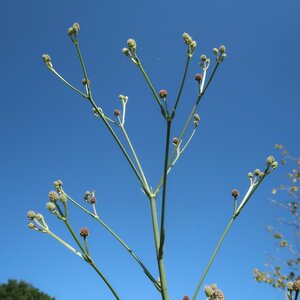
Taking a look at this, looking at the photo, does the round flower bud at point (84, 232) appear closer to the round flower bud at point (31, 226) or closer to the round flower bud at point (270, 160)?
the round flower bud at point (31, 226)

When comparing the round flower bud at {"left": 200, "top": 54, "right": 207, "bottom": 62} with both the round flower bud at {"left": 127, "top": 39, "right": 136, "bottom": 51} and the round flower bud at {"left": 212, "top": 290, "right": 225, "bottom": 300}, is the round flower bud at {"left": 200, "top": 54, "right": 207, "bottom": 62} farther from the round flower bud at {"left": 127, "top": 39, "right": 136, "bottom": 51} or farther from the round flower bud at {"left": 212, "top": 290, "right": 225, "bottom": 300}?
the round flower bud at {"left": 212, "top": 290, "right": 225, "bottom": 300}

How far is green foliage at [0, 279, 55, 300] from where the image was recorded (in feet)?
115

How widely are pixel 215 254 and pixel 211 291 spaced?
421 mm

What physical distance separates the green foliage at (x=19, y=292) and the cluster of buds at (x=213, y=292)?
3762 cm

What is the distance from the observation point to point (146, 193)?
2393 millimetres

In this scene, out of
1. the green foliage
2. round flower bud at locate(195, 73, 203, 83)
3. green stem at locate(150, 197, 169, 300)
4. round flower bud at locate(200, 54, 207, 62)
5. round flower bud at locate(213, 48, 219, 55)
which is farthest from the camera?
the green foliage

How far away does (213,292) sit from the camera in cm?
177

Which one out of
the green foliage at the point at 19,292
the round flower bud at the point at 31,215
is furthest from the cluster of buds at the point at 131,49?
the green foliage at the point at 19,292

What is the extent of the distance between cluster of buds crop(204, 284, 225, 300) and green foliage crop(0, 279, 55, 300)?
37.6m

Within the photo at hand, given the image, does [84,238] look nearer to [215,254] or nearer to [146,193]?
[146,193]

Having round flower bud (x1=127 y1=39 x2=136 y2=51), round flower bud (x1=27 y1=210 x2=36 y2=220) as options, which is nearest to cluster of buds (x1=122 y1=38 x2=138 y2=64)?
round flower bud (x1=127 y1=39 x2=136 y2=51)

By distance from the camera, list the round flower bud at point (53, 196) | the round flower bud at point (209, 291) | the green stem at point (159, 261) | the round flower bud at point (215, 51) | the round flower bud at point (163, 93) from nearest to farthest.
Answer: the round flower bud at point (209, 291) < the green stem at point (159, 261) < the round flower bud at point (53, 196) < the round flower bud at point (163, 93) < the round flower bud at point (215, 51)

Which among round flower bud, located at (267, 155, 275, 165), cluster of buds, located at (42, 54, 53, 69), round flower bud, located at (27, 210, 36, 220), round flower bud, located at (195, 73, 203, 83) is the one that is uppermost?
round flower bud, located at (195, 73, 203, 83)

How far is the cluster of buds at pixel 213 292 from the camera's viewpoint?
5.78 ft
